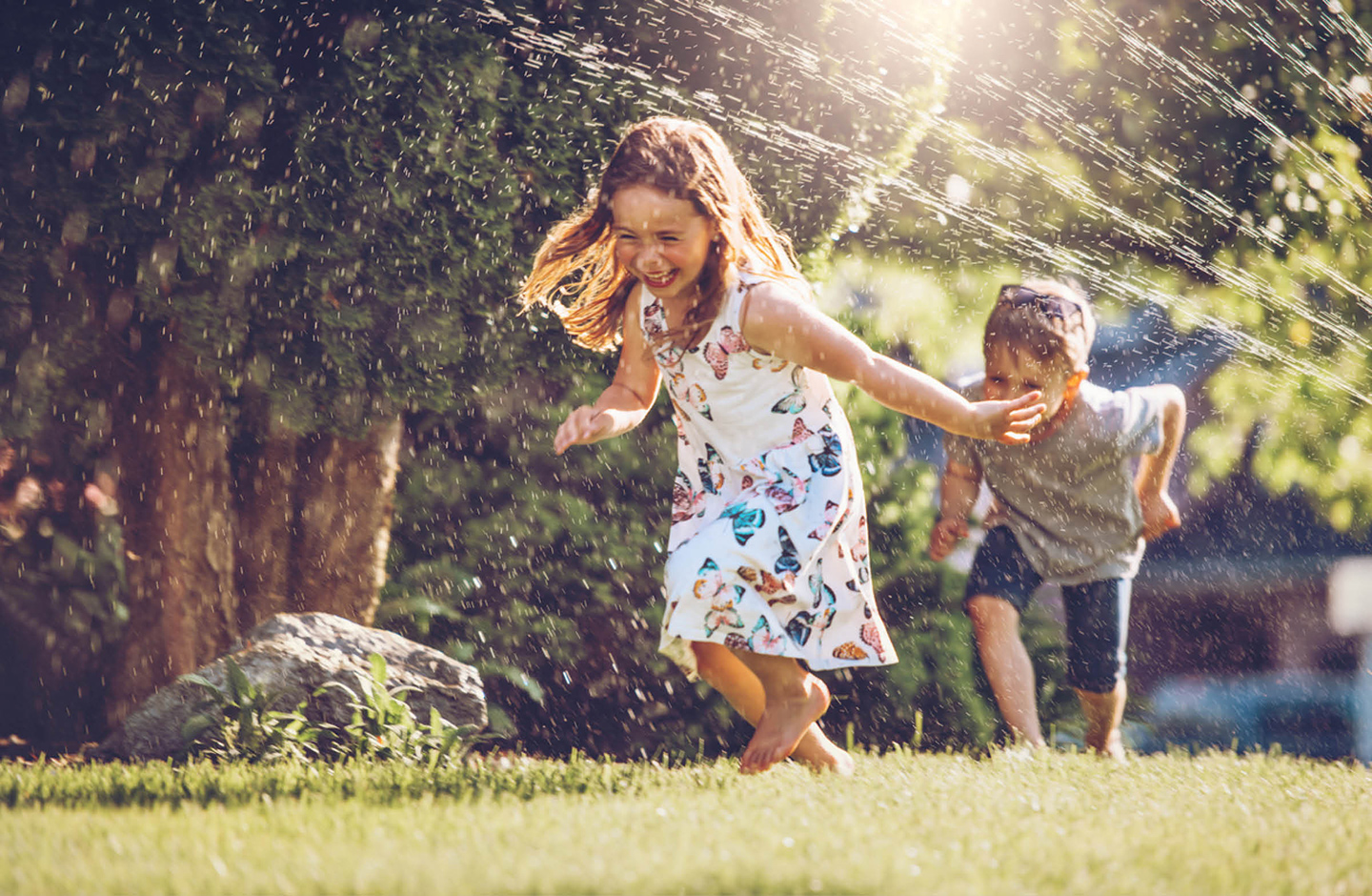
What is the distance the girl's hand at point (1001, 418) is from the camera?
2.94 m

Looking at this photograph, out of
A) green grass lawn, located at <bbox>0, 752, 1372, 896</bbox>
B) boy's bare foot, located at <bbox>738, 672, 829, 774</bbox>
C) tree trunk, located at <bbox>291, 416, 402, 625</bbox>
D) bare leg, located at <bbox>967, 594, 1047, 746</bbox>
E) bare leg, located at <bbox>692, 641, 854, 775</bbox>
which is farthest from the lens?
tree trunk, located at <bbox>291, 416, 402, 625</bbox>

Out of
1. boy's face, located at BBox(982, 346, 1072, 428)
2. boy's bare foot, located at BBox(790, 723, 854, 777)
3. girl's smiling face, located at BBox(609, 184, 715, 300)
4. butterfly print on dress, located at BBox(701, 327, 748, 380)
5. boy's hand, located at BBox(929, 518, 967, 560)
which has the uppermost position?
girl's smiling face, located at BBox(609, 184, 715, 300)

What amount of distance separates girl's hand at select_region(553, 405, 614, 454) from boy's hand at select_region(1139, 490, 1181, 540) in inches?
79.9

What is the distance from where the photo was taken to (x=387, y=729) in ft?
11.4

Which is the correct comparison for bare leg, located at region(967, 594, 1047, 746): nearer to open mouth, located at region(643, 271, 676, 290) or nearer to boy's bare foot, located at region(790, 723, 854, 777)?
boy's bare foot, located at region(790, 723, 854, 777)

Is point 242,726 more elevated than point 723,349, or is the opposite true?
point 723,349

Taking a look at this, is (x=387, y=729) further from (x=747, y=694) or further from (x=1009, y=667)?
(x=1009, y=667)

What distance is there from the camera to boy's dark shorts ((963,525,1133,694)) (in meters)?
3.99

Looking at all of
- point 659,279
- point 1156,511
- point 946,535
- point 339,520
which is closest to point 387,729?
point 339,520

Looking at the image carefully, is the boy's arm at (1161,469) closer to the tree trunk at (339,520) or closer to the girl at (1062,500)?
the girl at (1062,500)

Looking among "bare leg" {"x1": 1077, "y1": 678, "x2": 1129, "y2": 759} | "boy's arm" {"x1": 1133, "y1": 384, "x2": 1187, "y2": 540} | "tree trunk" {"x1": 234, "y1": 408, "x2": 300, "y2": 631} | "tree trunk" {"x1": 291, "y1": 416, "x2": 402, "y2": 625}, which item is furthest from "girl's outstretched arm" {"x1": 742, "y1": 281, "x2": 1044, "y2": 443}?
"tree trunk" {"x1": 234, "y1": 408, "x2": 300, "y2": 631}

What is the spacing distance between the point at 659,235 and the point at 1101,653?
2114 mm

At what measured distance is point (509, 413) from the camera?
4.52m

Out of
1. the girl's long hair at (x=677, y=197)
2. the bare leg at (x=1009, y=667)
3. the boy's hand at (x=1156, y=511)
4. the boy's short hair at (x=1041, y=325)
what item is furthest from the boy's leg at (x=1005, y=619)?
the girl's long hair at (x=677, y=197)
